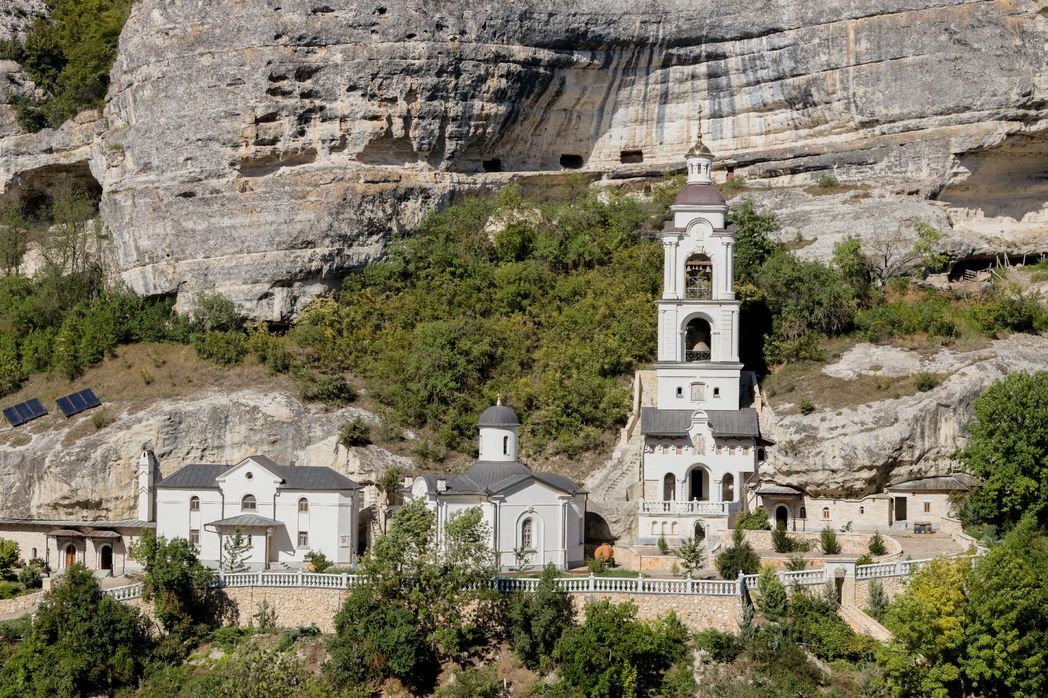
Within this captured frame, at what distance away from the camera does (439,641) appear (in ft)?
162

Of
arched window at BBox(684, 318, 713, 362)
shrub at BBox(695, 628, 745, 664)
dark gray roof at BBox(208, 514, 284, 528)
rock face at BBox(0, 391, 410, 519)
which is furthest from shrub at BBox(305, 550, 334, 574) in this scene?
arched window at BBox(684, 318, 713, 362)

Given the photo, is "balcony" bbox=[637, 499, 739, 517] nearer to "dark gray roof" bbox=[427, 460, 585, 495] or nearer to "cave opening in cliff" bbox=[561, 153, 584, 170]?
"dark gray roof" bbox=[427, 460, 585, 495]

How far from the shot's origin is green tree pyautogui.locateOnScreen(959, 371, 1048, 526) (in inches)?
2094

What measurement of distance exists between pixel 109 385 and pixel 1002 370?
2638cm

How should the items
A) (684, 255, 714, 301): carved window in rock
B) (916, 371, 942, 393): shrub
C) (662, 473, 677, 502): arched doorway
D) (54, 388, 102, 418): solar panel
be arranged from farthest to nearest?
(54, 388, 102, 418): solar panel, (684, 255, 714, 301): carved window in rock, (662, 473, 677, 502): arched doorway, (916, 371, 942, 393): shrub

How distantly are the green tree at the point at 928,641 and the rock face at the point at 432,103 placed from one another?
904 inches

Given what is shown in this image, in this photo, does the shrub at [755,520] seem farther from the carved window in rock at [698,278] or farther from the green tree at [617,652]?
the carved window in rock at [698,278]

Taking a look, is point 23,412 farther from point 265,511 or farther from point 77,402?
point 265,511

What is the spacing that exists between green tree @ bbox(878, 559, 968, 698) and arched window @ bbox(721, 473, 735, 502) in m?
11.0

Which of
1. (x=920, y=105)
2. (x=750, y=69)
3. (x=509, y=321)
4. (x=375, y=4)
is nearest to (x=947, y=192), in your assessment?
(x=920, y=105)

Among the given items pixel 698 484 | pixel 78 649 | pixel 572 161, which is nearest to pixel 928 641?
pixel 698 484

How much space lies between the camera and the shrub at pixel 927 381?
187ft

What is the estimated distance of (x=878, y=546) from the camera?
172 ft

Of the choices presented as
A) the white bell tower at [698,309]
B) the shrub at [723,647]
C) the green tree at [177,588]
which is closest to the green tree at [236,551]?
the green tree at [177,588]
